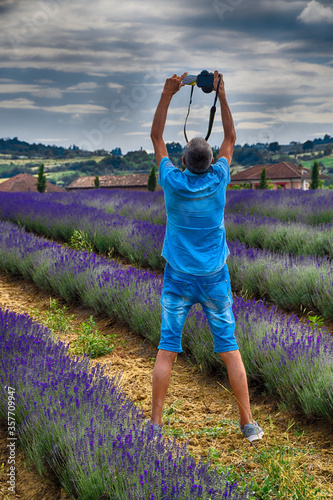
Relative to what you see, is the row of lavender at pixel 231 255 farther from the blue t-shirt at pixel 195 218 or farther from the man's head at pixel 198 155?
the man's head at pixel 198 155

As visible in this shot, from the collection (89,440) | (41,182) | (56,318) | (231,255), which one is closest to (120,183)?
(41,182)

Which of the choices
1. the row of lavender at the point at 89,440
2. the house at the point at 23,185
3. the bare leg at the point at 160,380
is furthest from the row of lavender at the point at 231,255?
the house at the point at 23,185

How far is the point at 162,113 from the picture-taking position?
275cm

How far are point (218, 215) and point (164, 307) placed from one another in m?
0.57

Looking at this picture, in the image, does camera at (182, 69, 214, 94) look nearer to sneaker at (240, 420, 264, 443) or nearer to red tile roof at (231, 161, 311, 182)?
sneaker at (240, 420, 264, 443)

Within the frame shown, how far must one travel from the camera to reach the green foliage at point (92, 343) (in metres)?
4.26

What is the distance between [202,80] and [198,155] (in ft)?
1.50

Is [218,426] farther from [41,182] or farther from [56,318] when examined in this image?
[41,182]

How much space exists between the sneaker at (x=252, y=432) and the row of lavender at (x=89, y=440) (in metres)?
0.40

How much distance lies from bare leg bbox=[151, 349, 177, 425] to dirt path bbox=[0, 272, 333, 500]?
333mm

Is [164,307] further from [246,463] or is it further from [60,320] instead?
[60,320]

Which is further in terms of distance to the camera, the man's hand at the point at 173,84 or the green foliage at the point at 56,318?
the green foliage at the point at 56,318

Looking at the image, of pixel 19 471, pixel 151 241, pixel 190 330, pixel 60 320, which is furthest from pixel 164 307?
pixel 151 241

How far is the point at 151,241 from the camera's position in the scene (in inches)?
289
